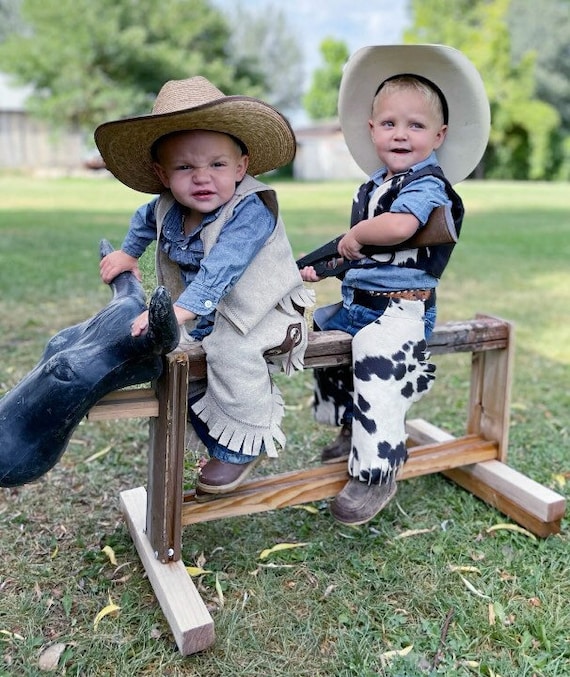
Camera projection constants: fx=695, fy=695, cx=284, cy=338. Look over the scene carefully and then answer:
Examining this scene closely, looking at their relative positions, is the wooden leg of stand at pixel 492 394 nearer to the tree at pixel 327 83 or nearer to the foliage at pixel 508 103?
the foliage at pixel 508 103

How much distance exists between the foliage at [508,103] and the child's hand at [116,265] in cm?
3360

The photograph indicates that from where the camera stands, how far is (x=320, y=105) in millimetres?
47062

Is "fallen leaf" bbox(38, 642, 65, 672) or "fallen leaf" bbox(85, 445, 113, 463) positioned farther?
"fallen leaf" bbox(85, 445, 113, 463)

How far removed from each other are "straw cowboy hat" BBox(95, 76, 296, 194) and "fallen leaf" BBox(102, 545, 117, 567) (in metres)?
1.24

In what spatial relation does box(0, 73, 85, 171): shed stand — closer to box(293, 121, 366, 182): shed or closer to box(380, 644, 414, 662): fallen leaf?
box(293, 121, 366, 182): shed

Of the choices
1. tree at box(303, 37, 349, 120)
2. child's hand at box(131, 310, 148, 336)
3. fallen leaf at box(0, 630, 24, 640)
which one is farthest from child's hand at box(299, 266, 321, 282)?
tree at box(303, 37, 349, 120)

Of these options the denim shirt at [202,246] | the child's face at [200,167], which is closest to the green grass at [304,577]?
the denim shirt at [202,246]

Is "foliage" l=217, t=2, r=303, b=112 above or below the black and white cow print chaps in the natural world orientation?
above

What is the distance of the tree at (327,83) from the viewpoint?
43062mm

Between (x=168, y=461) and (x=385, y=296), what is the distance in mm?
881

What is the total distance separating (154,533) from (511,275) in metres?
5.98

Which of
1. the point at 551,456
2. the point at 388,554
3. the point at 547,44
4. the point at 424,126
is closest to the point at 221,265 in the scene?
the point at 424,126

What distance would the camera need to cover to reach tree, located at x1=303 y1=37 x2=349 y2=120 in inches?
1695

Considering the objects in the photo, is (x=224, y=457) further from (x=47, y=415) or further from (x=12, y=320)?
(x=12, y=320)
